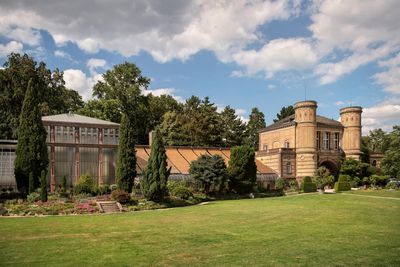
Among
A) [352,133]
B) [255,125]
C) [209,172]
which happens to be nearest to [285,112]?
[255,125]

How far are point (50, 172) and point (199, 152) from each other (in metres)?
18.2

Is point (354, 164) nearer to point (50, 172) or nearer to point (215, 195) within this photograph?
point (215, 195)

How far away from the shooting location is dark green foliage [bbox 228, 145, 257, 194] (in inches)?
1587

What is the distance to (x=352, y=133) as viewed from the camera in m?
50.2

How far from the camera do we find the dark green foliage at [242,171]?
132ft

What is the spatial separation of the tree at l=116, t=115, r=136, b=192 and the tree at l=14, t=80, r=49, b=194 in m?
5.92

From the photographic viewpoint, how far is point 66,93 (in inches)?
2256

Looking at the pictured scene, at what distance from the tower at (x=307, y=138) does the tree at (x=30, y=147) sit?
29.5m

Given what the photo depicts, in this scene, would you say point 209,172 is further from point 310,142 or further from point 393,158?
point 393,158

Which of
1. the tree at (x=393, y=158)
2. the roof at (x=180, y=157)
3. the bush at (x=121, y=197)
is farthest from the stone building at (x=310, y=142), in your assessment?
the bush at (x=121, y=197)

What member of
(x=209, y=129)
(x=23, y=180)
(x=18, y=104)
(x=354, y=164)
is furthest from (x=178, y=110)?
(x=23, y=180)

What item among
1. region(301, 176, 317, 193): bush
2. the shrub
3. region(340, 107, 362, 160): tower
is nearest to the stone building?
region(340, 107, 362, 160): tower

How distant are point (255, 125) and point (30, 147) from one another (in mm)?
49865

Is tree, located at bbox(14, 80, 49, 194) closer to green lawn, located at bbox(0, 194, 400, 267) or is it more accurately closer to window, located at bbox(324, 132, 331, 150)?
green lawn, located at bbox(0, 194, 400, 267)
